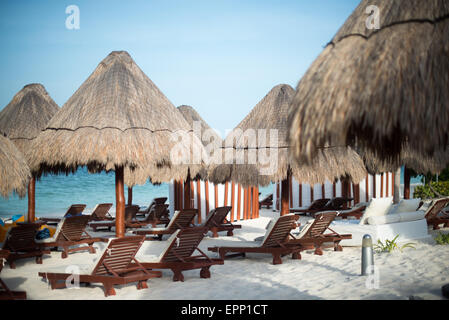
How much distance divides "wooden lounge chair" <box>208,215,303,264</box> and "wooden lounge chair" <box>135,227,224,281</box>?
1.00m

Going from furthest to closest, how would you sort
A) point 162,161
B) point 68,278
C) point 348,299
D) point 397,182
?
1. point 397,182
2. point 162,161
3. point 68,278
4. point 348,299

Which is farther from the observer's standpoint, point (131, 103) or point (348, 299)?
point (131, 103)

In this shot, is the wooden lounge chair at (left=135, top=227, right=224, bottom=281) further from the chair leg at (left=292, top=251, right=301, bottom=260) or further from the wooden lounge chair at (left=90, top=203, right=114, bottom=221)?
the wooden lounge chair at (left=90, top=203, right=114, bottom=221)

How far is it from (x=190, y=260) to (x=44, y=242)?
10.4ft

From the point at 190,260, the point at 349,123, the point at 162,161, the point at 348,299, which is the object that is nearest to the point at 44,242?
the point at 162,161

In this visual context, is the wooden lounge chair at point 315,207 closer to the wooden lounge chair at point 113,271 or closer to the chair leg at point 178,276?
the chair leg at point 178,276

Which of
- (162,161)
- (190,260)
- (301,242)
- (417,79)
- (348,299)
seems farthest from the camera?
(162,161)

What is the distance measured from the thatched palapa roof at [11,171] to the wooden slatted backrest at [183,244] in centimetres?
262

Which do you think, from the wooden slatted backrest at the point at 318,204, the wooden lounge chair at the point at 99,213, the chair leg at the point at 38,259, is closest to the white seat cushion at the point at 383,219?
the chair leg at the point at 38,259

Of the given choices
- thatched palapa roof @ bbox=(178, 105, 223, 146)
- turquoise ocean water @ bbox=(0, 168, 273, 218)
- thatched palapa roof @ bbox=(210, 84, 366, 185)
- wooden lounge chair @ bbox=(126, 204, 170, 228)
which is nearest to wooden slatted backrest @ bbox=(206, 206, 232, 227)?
thatched palapa roof @ bbox=(210, 84, 366, 185)

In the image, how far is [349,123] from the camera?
3869 millimetres

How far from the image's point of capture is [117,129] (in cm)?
865

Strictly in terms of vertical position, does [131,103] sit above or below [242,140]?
above

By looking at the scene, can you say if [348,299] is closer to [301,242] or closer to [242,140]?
[301,242]
